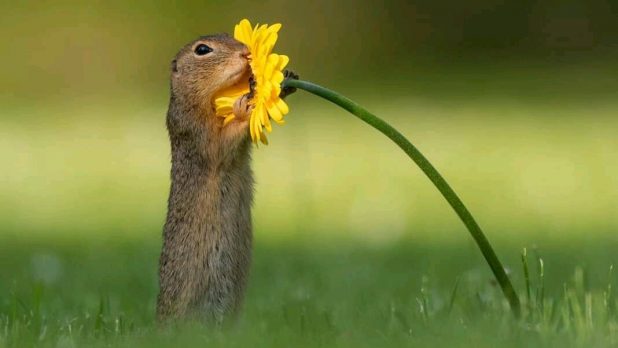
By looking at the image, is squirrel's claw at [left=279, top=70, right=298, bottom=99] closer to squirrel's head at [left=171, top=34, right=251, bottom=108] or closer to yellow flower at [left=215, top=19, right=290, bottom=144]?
yellow flower at [left=215, top=19, right=290, bottom=144]

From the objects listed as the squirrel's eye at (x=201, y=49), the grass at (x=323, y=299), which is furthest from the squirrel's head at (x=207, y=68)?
the grass at (x=323, y=299)

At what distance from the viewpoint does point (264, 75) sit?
4.98m

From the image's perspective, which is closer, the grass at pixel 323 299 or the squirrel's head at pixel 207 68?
the grass at pixel 323 299

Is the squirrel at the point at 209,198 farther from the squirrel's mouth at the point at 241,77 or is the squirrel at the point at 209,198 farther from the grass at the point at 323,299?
the grass at the point at 323,299

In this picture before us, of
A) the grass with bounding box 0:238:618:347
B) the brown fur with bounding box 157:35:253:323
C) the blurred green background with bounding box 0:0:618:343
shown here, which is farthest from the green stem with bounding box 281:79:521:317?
the blurred green background with bounding box 0:0:618:343

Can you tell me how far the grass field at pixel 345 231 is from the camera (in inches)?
188

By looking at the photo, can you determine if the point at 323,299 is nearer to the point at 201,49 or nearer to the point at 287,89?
the point at 201,49

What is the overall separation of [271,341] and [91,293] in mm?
3176

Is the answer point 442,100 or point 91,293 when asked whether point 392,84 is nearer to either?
point 442,100

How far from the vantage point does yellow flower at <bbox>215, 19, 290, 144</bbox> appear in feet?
16.0

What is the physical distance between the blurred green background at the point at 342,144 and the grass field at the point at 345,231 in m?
0.03

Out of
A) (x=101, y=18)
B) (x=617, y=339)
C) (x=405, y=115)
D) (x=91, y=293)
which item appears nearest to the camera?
(x=617, y=339)

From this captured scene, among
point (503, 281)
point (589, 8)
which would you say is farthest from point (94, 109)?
point (503, 281)

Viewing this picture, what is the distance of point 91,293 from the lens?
23.8 feet
